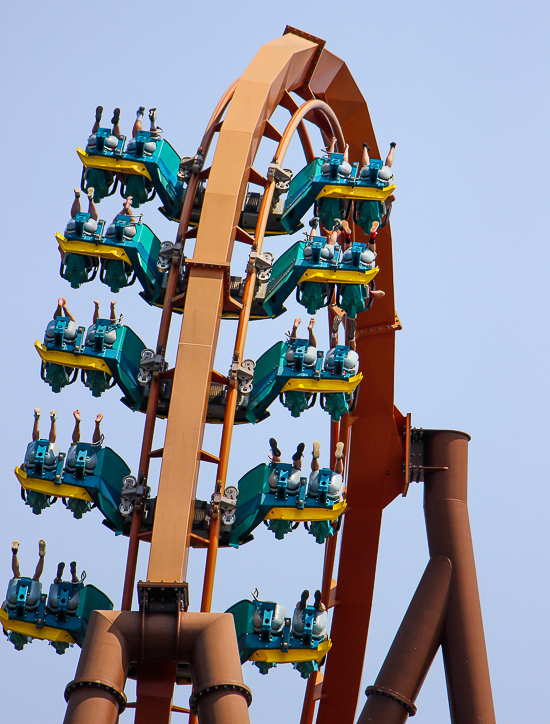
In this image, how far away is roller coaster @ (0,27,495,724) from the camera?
19422 mm

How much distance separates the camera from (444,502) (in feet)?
91.6

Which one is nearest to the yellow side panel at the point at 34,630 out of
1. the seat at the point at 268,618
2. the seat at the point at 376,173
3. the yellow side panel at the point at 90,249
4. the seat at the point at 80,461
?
the seat at the point at 80,461

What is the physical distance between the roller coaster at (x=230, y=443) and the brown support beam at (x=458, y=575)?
45mm

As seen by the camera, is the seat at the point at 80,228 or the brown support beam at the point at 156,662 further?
the seat at the point at 80,228

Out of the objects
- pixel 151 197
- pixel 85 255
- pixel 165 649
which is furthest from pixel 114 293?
pixel 165 649

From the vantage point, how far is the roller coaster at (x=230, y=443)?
19422mm

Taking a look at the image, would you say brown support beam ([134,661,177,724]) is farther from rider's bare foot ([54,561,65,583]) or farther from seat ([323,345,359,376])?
seat ([323,345,359,376])

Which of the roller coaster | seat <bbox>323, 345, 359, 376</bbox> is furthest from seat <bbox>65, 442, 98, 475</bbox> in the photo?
seat <bbox>323, 345, 359, 376</bbox>

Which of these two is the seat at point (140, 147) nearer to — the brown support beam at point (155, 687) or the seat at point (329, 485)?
the seat at point (329, 485)

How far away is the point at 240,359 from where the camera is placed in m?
23.2

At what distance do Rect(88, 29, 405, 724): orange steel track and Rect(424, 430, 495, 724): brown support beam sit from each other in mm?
1476

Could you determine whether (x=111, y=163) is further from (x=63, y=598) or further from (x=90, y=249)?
(x=63, y=598)

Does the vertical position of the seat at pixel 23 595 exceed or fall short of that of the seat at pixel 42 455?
it falls short

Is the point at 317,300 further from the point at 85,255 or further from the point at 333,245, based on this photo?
the point at 85,255
